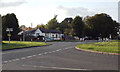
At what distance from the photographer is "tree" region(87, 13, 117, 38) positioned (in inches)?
2488

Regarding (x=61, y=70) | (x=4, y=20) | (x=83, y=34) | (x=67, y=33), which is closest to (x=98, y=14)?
(x=83, y=34)

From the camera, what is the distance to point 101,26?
208 feet

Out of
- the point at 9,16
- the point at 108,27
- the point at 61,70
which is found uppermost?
the point at 9,16

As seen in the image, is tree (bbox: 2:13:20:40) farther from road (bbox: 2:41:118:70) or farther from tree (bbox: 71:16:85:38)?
road (bbox: 2:41:118:70)

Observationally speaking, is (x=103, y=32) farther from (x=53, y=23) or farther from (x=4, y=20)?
(x=4, y=20)

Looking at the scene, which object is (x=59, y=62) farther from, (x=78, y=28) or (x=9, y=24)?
(x=78, y=28)

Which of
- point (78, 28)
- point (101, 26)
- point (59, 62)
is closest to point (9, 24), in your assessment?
point (78, 28)

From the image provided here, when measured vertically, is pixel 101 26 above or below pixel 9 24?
below

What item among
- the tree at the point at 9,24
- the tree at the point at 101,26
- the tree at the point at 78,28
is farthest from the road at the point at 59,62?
the tree at the point at 78,28

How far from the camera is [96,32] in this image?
213 ft

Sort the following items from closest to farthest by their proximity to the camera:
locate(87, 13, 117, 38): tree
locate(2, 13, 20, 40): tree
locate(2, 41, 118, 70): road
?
1. locate(2, 41, 118, 70): road
2. locate(2, 13, 20, 40): tree
3. locate(87, 13, 117, 38): tree

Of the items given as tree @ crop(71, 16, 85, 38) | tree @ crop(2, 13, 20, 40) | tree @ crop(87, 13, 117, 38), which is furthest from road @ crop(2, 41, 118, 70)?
tree @ crop(71, 16, 85, 38)

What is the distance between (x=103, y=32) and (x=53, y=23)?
103 ft

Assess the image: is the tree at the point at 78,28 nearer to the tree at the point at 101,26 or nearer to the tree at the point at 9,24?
the tree at the point at 101,26
